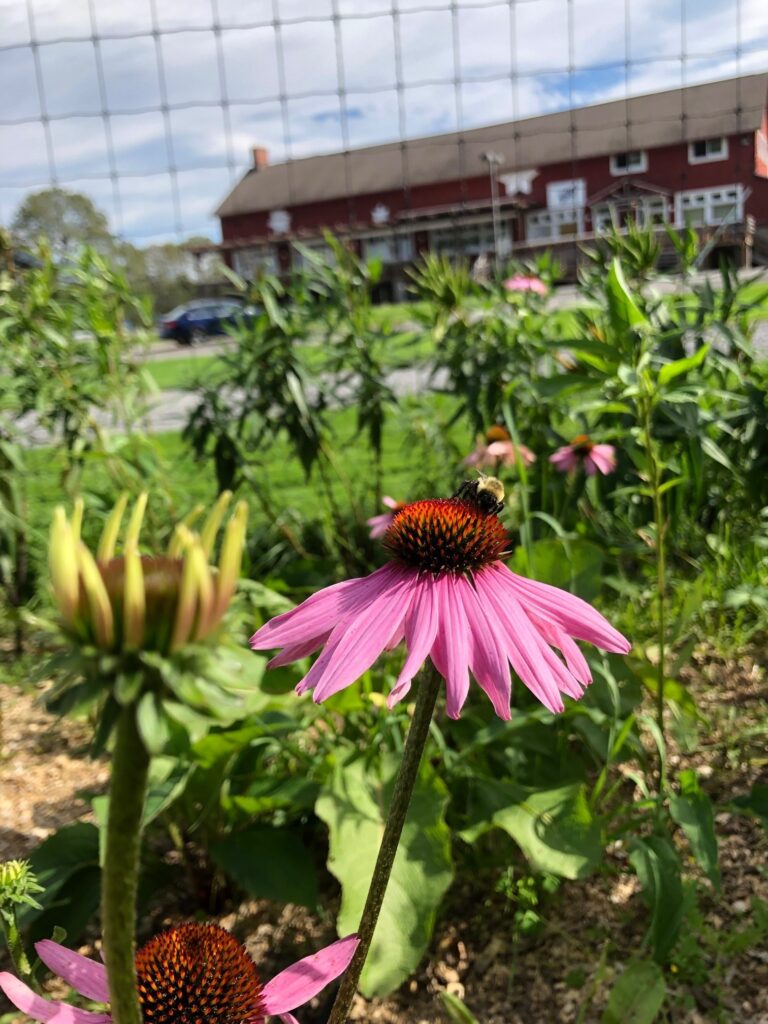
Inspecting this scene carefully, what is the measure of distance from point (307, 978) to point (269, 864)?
805 millimetres

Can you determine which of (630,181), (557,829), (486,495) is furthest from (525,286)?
(486,495)

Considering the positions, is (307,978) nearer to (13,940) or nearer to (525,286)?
(13,940)

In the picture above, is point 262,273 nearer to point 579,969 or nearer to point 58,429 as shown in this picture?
point 58,429

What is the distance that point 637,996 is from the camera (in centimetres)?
117

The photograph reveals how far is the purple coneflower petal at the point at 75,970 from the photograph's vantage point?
0.69 m

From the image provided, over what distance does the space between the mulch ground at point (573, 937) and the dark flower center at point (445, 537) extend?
0.76 metres

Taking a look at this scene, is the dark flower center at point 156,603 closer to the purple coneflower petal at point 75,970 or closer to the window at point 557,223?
the purple coneflower petal at point 75,970

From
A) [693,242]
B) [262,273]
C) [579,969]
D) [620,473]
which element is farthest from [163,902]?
[693,242]

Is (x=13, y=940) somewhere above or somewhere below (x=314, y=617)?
below

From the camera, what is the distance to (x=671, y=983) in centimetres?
136

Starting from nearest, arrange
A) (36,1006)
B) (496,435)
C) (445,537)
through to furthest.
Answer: (36,1006) < (445,537) < (496,435)

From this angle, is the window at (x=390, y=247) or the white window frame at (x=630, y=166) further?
the window at (x=390, y=247)

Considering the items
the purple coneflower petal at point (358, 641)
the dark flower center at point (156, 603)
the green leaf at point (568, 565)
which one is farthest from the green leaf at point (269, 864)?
the dark flower center at point (156, 603)

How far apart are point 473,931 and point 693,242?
1668 millimetres
